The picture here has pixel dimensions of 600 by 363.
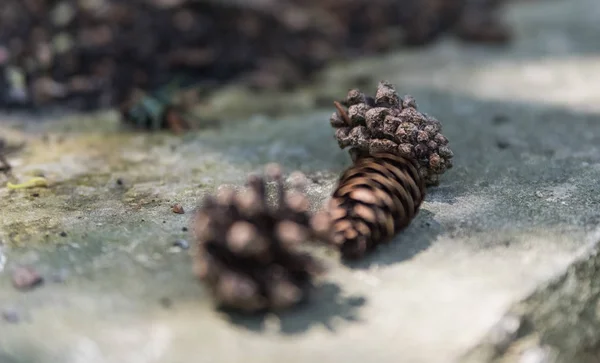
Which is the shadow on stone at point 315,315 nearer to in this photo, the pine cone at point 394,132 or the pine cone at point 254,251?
A: the pine cone at point 254,251

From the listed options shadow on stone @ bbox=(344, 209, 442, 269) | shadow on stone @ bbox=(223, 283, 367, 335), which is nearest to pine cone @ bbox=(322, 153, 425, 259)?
shadow on stone @ bbox=(344, 209, 442, 269)

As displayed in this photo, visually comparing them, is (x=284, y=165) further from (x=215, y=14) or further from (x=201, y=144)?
(x=215, y=14)

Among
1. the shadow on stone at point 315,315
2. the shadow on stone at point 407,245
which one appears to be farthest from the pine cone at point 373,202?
the shadow on stone at point 315,315

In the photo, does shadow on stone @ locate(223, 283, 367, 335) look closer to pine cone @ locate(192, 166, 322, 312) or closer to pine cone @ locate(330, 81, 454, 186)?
pine cone @ locate(192, 166, 322, 312)

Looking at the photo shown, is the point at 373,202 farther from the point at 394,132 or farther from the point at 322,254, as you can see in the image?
the point at 394,132

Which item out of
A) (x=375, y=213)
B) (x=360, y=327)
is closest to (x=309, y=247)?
(x=375, y=213)

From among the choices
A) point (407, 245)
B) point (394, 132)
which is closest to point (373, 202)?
point (407, 245)

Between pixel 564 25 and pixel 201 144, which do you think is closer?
pixel 201 144
